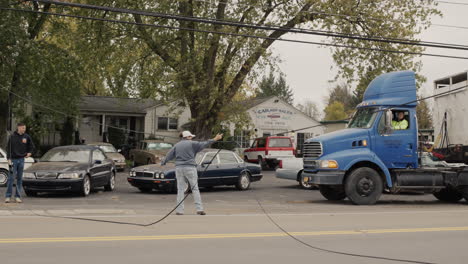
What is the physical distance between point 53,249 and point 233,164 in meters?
11.2

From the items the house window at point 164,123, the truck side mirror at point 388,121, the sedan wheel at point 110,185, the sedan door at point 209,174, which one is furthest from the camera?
the house window at point 164,123

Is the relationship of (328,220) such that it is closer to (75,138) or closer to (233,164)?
(233,164)

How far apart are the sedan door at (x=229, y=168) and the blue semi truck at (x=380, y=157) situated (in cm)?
367

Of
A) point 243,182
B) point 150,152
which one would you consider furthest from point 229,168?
point 150,152

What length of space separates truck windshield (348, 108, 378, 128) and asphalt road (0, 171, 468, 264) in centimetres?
227

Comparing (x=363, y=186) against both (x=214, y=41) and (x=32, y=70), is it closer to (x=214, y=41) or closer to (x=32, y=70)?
(x=214, y=41)

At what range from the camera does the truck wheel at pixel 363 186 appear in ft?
46.1

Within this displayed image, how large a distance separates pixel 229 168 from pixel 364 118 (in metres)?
5.12

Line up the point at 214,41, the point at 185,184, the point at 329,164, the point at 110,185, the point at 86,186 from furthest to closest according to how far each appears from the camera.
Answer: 1. the point at 214,41
2. the point at 110,185
3. the point at 86,186
4. the point at 329,164
5. the point at 185,184

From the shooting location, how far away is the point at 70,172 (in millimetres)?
15188

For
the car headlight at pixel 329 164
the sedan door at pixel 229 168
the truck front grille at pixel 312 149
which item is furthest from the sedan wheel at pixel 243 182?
the car headlight at pixel 329 164

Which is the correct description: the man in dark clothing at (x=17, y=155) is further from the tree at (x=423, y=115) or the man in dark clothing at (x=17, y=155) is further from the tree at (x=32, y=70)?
the tree at (x=423, y=115)

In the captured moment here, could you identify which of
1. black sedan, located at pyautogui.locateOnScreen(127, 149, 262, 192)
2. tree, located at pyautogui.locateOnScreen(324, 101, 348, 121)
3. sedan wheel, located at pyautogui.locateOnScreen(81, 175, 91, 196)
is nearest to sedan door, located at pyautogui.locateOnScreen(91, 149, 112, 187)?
sedan wheel, located at pyautogui.locateOnScreen(81, 175, 91, 196)

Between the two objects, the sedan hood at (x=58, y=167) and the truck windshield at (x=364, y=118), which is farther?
the sedan hood at (x=58, y=167)
